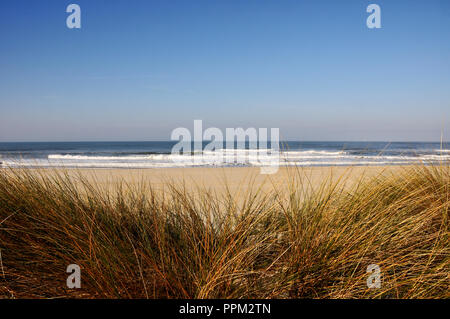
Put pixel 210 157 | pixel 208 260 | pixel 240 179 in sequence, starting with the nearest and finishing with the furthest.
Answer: pixel 208 260 < pixel 240 179 < pixel 210 157

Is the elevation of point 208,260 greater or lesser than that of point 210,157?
lesser

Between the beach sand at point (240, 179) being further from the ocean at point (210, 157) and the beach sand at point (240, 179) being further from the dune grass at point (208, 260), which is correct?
the dune grass at point (208, 260)

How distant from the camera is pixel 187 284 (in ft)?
5.74

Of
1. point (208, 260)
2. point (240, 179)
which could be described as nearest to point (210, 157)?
point (240, 179)

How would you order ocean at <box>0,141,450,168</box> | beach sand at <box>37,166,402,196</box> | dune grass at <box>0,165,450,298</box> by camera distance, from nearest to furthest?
dune grass at <box>0,165,450,298</box>
beach sand at <box>37,166,402,196</box>
ocean at <box>0,141,450,168</box>

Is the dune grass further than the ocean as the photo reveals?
No

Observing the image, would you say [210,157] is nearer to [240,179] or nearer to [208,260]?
[240,179]

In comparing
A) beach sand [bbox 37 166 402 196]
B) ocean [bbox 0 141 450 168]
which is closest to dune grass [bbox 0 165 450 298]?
beach sand [bbox 37 166 402 196]

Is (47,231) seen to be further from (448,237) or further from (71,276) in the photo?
(448,237)

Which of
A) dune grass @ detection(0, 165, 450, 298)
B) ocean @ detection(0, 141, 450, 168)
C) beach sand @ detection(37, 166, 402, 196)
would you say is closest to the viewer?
dune grass @ detection(0, 165, 450, 298)

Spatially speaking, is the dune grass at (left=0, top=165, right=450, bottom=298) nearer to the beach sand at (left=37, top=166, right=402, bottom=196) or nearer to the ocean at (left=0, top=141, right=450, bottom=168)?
the beach sand at (left=37, top=166, right=402, bottom=196)
